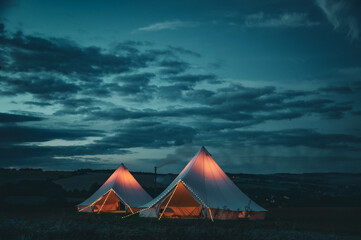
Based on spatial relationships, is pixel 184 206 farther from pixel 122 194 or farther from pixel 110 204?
pixel 110 204

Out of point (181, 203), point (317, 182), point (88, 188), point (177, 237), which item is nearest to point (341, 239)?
point (177, 237)

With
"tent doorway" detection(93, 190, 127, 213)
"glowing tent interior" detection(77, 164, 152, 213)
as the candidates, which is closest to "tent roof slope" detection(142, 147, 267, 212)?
"glowing tent interior" detection(77, 164, 152, 213)

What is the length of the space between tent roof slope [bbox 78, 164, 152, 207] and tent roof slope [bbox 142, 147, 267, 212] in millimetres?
5486

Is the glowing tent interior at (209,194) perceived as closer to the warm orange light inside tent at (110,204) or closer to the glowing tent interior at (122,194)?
the glowing tent interior at (122,194)

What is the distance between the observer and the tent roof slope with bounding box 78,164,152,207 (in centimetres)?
2250

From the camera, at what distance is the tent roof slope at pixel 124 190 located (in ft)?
73.8

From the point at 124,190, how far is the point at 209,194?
7698mm

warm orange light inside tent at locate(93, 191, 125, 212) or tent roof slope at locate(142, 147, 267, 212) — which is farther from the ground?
tent roof slope at locate(142, 147, 267, 212)

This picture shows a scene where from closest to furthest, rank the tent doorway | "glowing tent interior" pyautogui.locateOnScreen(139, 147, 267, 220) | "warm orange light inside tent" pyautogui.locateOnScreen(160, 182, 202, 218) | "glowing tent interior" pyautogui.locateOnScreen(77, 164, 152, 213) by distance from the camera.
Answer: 1. "glowing tent interior" pyautogui.locateOnScreen(139, 147, 267, 220)
2. "warm orange light inside tent" pyautogui.locateOnScreen(160, 182, 202, 218)
3. "glowing tent interior" pyautogui.locateOnScreen(77, 164, 152, 213)
4. the tent doorway

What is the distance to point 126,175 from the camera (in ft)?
78.0

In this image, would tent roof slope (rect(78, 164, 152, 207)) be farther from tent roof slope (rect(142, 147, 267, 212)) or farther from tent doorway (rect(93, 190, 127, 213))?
tent roof slope (rect(142, 147, 267, 212))

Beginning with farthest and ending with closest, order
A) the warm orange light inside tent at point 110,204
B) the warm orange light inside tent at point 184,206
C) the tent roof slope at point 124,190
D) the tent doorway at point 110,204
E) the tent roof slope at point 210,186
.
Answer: the warm orange light inside tent at point 110,204, the tent doorway at point 110,204, the tent roof slope at point 124,190, the warm orange light inside tent at point 184,206, the tent roof slope at point 210,186

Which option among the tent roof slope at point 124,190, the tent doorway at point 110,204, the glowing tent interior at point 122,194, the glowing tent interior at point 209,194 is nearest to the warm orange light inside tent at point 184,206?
the glowing tent interior at point 122,194

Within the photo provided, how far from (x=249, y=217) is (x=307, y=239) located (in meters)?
7.39
